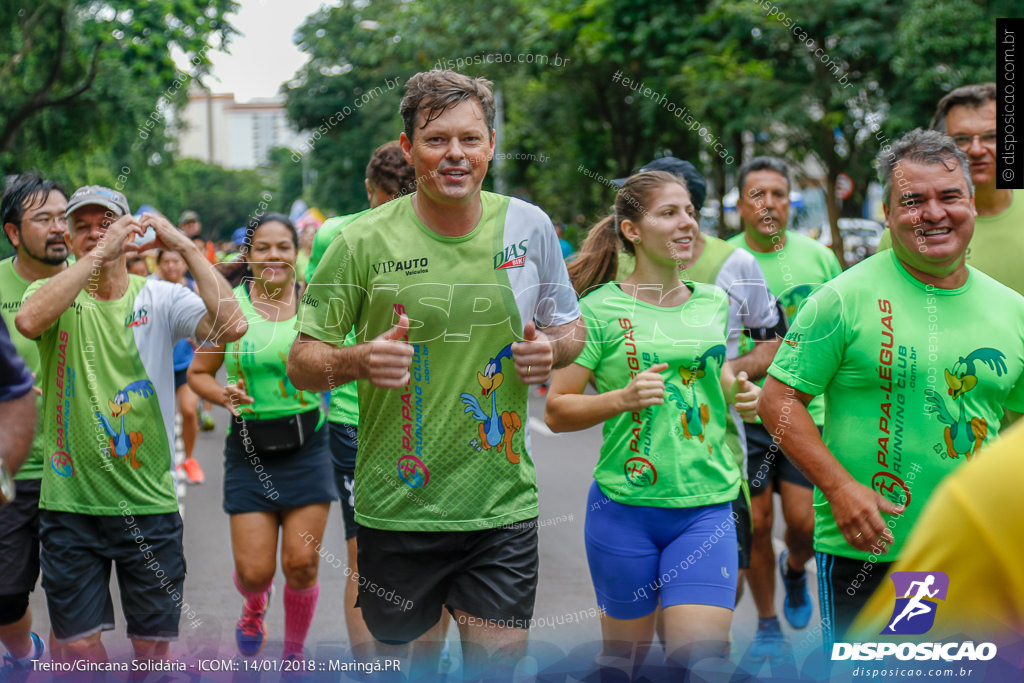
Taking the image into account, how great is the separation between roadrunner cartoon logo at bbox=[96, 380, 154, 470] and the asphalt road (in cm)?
68

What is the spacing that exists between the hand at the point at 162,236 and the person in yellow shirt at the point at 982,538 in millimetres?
3060

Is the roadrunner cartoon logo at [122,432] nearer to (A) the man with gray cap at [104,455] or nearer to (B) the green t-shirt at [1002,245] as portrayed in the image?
(A) the man with gray cap at [104,455]

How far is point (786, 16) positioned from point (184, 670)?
42.3ft

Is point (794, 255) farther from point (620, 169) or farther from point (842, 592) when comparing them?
point (620, 169)

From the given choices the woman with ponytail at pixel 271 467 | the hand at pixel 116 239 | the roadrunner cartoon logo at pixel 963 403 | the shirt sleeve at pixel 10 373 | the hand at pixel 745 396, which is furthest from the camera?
the woman with ponytail at pixel 271 467

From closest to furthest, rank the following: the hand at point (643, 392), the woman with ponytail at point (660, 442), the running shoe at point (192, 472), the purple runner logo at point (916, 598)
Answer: the purple runner logo at point (916, 598) → the hand at point (643, 392) → the woman with ponytail at point (660, 442) → the running shoe at point (192, 472)

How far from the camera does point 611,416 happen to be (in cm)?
367

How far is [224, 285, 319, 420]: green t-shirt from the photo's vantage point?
5.08 metres

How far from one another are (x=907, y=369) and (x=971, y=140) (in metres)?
1.31

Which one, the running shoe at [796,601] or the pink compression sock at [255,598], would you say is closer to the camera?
the pink compression sock at [255,598]

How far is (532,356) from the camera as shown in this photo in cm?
312

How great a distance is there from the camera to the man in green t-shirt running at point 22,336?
4.18 metres

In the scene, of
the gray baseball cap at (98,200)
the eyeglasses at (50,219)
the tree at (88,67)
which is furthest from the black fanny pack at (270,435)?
the tree at (88,67)

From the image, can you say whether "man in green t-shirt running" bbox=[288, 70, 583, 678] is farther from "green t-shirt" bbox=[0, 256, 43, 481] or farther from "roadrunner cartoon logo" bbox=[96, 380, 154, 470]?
"green t-shirt" bbox=[0, 256, 43, 481]
